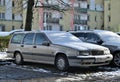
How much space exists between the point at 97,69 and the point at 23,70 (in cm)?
312

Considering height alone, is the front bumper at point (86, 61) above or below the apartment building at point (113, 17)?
below

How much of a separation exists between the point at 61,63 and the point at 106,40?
11.1 feet

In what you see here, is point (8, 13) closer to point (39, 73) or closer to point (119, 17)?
point (119, 17)

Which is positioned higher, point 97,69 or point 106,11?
point 106,11

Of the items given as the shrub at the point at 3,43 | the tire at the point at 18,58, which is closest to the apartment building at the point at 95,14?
the shrub at the point at 3,43

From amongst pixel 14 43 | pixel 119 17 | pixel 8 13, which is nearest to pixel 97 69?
pixel 14 43

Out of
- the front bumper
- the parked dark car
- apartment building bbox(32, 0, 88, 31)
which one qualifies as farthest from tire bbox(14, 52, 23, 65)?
apartment building bbox(32, 0, 88, 31)

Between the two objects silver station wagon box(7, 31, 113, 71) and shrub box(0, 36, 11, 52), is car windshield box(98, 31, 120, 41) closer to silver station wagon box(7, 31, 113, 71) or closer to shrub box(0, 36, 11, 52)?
silver station wagon box(7, 31, 113, 71)

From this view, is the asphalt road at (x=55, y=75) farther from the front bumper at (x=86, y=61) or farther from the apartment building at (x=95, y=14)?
the apartment building at (x=95, y=14)

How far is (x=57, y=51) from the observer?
14844 millimetres

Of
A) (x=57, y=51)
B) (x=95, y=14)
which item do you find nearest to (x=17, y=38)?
(x=57, y=51)

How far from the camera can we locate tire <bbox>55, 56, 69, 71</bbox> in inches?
571

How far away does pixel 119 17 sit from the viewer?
72688 mm

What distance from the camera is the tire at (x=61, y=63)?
1449 centimetres
